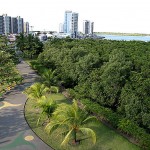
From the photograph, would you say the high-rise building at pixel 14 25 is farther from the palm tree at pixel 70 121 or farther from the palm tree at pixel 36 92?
the palm tree at pixel 70 121

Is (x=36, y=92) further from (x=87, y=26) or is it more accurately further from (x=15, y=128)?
(x=87, y=26)

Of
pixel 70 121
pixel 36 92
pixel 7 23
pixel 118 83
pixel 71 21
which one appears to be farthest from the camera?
pixel 71 21

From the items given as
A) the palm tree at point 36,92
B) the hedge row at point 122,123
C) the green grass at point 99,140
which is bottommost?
the green grass at point 99,140

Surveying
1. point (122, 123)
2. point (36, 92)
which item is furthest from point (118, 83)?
point (36, 92)

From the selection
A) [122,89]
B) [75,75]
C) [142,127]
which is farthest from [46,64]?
[142,127]

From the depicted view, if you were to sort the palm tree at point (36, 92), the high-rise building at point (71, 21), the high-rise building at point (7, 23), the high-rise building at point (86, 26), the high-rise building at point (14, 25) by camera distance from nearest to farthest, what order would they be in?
1. the palm tree at point (36, 92)
2. the high-rise building at point (7, 23)
3. the high-rise building at point (14, 25)
4. the high-rise building at point (71, 21)
5. the high-rise building at point (86, 26)

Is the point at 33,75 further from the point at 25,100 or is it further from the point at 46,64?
the point at 25,100

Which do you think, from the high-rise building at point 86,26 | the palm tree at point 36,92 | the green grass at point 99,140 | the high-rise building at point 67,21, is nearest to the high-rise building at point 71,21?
the high-rise building at point 67,21

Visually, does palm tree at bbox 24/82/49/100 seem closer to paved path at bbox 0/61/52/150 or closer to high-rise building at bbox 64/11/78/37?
paved path at bbox 0/61/52/150
